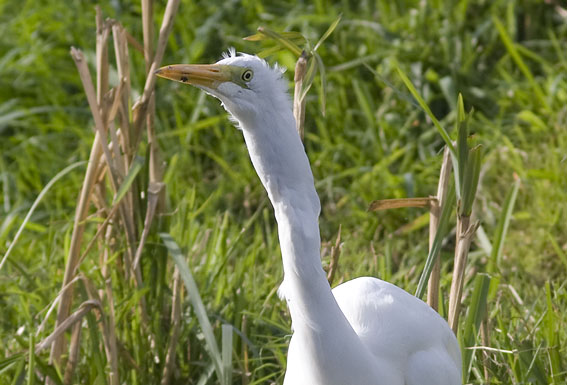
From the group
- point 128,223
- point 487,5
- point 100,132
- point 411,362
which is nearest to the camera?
point 411,362

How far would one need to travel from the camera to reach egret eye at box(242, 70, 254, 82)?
1.56 metres

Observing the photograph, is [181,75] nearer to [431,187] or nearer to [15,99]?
[431,187]

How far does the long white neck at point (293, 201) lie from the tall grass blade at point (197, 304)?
0.62 m

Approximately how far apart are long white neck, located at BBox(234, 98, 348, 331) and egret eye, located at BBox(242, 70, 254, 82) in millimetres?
63

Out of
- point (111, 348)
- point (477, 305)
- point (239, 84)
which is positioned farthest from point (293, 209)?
point (111, 348)

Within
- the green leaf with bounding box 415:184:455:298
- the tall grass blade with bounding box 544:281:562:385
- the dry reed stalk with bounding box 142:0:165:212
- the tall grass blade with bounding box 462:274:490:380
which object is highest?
the dry reed stalk with bounding box 142:0:165:212

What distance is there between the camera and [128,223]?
2379mm

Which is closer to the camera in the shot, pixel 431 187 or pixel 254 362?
pixel 254 362

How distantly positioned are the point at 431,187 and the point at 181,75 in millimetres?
1998

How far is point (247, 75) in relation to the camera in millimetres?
1560

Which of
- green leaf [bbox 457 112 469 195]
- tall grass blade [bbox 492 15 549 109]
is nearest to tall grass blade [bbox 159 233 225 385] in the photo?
green leaf [bbox 457 112 469 195]

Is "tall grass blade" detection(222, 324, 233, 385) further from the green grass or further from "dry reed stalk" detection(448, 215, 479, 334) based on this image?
"dry reed stalk" detection(448, 215, 479, 334)

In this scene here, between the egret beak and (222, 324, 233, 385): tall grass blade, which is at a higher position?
the egret beak

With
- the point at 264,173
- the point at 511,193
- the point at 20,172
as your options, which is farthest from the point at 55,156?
the point at 264,173
